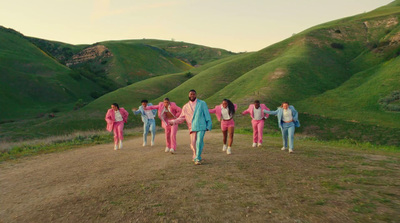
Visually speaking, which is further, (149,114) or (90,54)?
(90,54)

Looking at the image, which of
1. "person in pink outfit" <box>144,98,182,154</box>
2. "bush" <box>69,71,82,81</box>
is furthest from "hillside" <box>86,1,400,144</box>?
"bush" <box>69,71,82,81</box>

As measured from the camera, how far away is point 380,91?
1624 inches

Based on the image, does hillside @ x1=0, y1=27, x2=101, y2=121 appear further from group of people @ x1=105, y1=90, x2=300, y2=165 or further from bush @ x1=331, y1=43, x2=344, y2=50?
bush @ x1=331, y1=43, x2=344, y2=50

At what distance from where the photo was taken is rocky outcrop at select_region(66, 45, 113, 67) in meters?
119

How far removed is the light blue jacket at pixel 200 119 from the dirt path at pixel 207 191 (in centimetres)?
139

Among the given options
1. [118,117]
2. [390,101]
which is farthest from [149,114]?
[390,101]

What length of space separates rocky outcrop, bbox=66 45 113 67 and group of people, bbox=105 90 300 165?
10900 cm

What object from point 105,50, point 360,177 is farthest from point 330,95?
point 105,50

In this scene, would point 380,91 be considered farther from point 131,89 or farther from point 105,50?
point 105,50

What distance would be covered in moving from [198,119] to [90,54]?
4993 inches

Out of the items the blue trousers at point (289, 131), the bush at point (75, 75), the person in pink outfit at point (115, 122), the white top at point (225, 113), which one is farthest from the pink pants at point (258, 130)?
the bush at point (75, 75)

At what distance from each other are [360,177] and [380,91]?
41.5 m

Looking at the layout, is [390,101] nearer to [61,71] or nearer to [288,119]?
[288,119]

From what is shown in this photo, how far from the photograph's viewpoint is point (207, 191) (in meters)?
6.52
